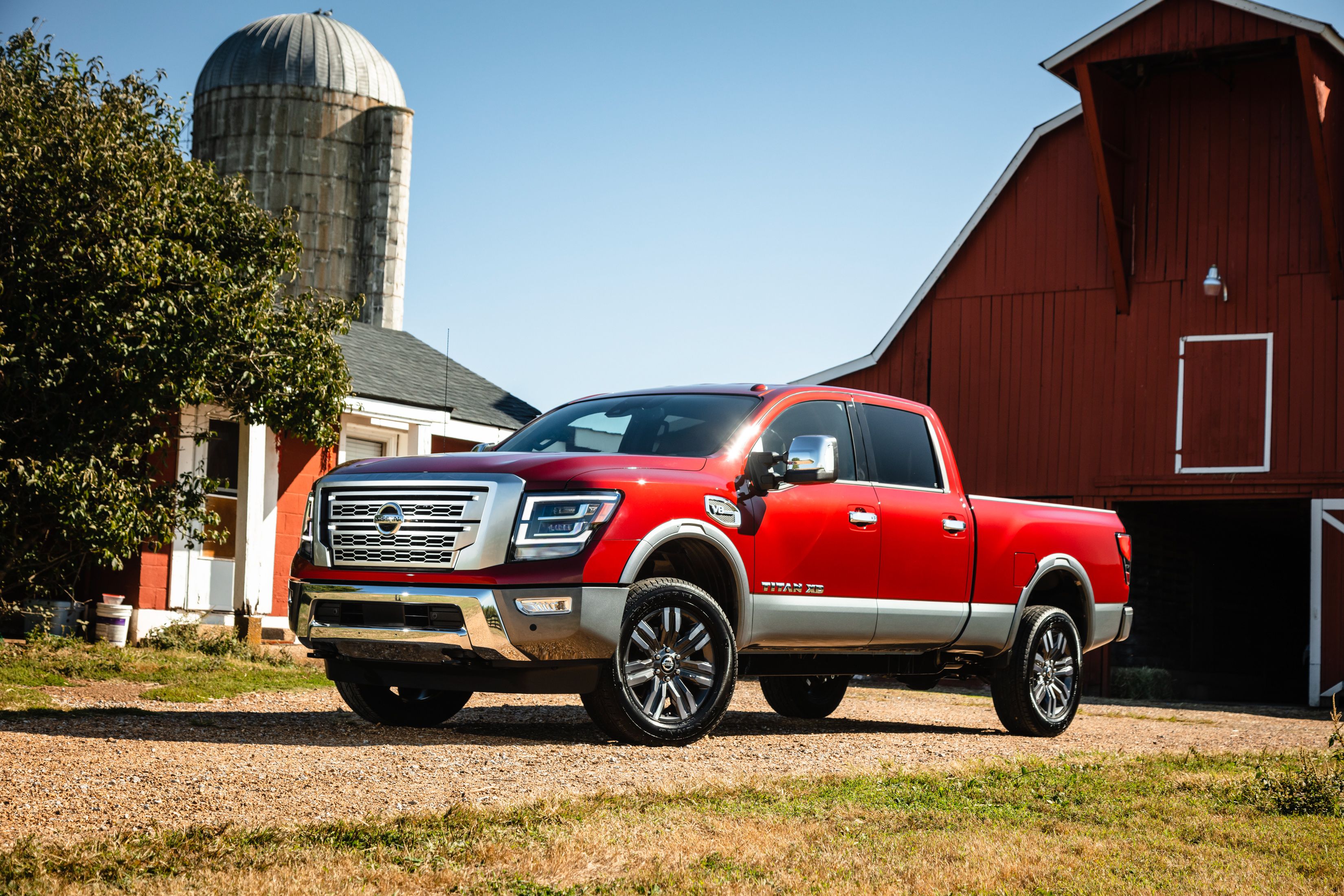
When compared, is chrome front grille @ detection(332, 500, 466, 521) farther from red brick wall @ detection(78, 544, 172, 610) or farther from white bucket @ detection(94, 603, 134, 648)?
red brick wall @ detection(78, 544, 172, 610)

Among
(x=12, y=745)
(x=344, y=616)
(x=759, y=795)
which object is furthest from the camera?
(x=344, y=616)

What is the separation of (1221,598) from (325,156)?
849 inches

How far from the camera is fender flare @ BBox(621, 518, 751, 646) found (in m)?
7.54

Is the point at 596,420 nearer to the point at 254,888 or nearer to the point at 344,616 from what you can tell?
the point at 344,616

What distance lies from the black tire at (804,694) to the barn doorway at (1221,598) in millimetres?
8410

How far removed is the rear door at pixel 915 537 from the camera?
30.0 feet

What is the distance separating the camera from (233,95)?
1368 inches

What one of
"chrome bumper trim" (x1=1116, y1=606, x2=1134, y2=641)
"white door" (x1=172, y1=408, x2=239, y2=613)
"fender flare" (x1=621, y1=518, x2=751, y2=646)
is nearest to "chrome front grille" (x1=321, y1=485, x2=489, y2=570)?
"fender flare" (x1=621, y1=518, x2=751, y2=646)

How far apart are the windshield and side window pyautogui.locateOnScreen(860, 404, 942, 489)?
1021 mm

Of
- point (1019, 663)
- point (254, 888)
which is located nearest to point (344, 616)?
point (254, 888)

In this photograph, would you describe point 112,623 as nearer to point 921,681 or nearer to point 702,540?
point 921,681

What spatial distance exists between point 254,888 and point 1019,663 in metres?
6.81

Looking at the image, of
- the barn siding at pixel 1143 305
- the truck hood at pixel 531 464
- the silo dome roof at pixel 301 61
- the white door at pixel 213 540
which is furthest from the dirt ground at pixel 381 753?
the silo dome roof at pixel 301 61

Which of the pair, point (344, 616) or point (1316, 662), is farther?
point (1316, 662)
